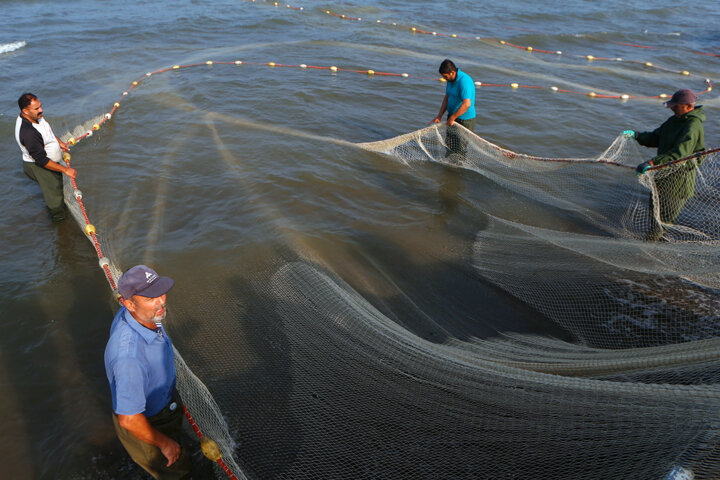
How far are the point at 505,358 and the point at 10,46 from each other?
56.6ft

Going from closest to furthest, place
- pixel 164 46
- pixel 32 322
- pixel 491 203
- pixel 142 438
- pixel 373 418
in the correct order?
pixel 142 438 < pixel 373 418 < pixel 32 322 < pixel 491 203 < pixel 164 46

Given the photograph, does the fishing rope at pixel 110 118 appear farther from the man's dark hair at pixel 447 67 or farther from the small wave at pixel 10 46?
→ the small wave at pixel 10 46

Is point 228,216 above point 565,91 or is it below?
below

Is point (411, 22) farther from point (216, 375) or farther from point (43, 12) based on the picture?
point (216, 375)

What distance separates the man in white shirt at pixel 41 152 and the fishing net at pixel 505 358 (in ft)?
0.99

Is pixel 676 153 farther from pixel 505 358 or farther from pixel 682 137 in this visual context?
pixel 505 358

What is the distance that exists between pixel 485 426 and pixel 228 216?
4.80 m

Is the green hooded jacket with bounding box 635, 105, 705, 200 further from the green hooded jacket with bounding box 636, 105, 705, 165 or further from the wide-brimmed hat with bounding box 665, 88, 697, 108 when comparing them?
the wide-brimmed hat with bounding box 665, 88, 697, 108

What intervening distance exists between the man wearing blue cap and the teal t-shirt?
565 centimetres

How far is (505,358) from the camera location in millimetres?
3377

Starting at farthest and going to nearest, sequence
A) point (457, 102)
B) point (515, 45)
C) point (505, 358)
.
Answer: point (515, 45)
point (457, 102)
point (505, 358)

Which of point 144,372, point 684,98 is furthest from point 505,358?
point 684,98

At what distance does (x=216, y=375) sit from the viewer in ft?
12.9

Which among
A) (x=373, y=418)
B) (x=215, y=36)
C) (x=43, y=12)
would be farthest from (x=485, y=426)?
(x=43, y=12)
